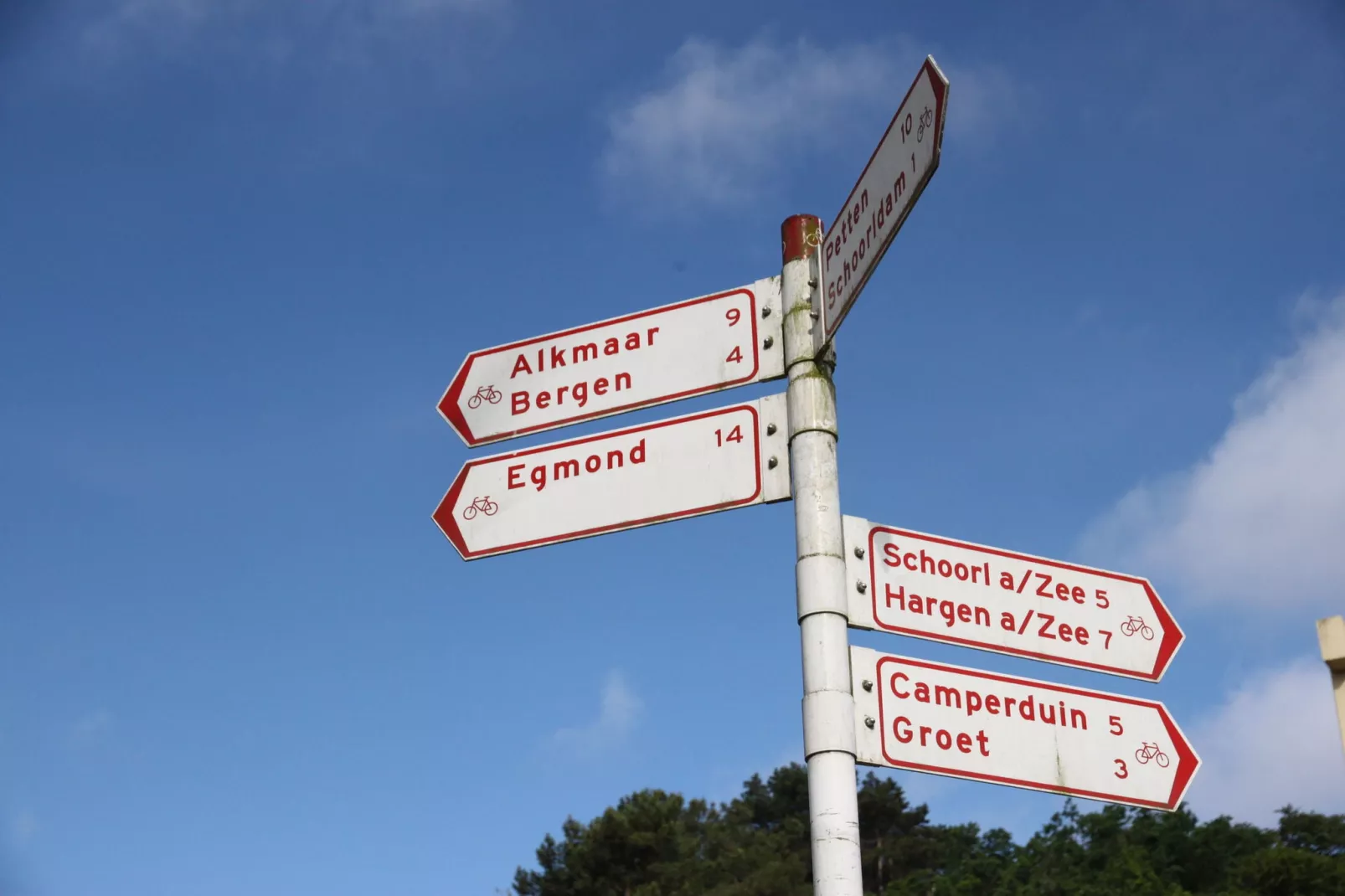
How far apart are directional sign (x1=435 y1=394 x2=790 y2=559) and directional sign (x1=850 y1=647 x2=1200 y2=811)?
A: 0.77 metres

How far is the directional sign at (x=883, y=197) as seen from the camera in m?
4.73

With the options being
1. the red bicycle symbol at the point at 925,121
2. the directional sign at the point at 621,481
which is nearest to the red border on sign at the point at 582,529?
the directional sign at the point at 621,481

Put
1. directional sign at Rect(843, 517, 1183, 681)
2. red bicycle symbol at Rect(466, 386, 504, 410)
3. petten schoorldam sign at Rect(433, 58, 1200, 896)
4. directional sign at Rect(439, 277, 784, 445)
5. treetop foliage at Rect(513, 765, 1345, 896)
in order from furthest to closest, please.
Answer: treetop foliage at Rect(513, 765, 1345, 896), red bicycle symbol at Rect(466, 386, 504, 410), directional sign at Rect(439, 277, 784, 445), directional sign at Rect(843, 517, 1183, 681), petten schoorldam sign at Rect(433, 58, 1200, 896)

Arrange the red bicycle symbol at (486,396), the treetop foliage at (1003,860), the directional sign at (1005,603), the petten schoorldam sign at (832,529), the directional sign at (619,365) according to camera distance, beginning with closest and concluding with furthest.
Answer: the petten schoorldam sign at (832,529)
the directional sign at (1005,603)
the directional sign at (619,365)
the red bicycle symbol at (486,396)
the treetop foliage at (1003,860)

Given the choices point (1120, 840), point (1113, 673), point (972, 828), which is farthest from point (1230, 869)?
point (1113, 673)

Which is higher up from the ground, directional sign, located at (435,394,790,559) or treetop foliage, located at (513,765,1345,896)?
treetop foliage, located at (513,765,1345,896)

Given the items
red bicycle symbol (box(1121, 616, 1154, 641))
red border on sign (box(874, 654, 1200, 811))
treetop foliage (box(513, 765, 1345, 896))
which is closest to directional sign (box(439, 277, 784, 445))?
red border on sign (box(874, 654, 1200, 811))

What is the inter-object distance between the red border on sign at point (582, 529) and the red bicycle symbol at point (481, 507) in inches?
2.2

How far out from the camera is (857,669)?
5.11m

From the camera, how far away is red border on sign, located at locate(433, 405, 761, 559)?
541 cm

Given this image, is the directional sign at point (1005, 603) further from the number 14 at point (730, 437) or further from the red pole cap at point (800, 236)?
the red pole cap at point (800, 236)

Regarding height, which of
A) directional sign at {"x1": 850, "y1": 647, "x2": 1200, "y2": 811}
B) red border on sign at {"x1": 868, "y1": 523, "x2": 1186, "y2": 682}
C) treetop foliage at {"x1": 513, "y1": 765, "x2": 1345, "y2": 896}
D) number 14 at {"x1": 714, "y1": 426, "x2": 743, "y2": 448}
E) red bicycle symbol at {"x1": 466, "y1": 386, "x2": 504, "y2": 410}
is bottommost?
directional sign at {"x1": 850, "y1": 647, "x2": 1200, "y2": 811}

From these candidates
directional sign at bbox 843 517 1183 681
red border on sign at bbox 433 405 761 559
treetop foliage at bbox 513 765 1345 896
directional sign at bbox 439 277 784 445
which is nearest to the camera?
directional sign at bbox 843 517 1183 681

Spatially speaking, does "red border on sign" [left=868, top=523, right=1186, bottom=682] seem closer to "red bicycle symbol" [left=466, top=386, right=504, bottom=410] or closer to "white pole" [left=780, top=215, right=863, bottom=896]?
"white pole" [left=780, top=215, right=863, bottom=896]
